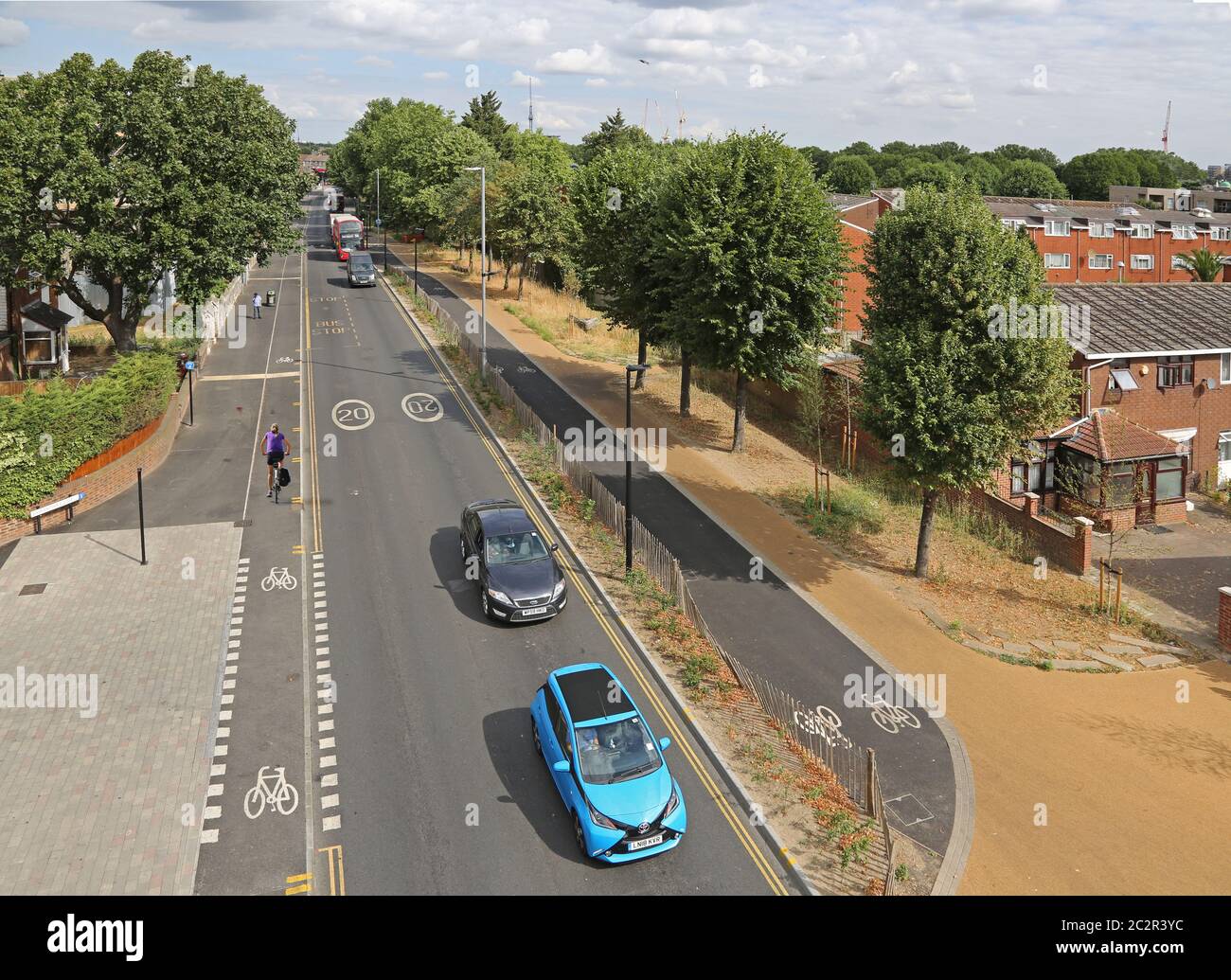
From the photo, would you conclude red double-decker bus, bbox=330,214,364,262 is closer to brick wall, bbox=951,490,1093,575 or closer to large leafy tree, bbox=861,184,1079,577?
brick wall, bbox=951,490,1093,575

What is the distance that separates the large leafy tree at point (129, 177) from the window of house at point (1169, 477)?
34913mm

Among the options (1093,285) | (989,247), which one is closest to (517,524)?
(989,247)

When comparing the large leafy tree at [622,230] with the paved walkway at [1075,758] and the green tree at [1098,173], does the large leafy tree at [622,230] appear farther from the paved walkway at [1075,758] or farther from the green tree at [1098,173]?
the green tree at [1098,173]

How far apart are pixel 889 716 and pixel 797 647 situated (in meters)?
3.13

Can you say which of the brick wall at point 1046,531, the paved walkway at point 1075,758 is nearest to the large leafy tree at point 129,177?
the paved walkway at point 1075,758

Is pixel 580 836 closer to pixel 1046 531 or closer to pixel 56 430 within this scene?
pixel 1046 531

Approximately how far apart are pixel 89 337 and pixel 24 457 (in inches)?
1011

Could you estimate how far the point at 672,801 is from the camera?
563 inches

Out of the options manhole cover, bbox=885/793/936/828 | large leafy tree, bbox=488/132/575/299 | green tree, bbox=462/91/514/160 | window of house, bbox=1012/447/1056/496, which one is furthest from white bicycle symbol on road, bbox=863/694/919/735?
green tree, bbox=462/91/514/160

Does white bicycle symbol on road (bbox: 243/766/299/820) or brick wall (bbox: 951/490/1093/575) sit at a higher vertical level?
brick wall (bbox: 951/490/1093/575)

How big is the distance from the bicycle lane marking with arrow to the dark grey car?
4.18 m

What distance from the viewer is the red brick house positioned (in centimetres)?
7606

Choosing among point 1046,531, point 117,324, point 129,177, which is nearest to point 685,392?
point 1046,531

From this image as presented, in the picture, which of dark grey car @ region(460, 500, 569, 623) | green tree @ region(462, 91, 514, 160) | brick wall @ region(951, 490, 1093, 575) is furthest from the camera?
green tree @ region(462, 91, 514, 160)
